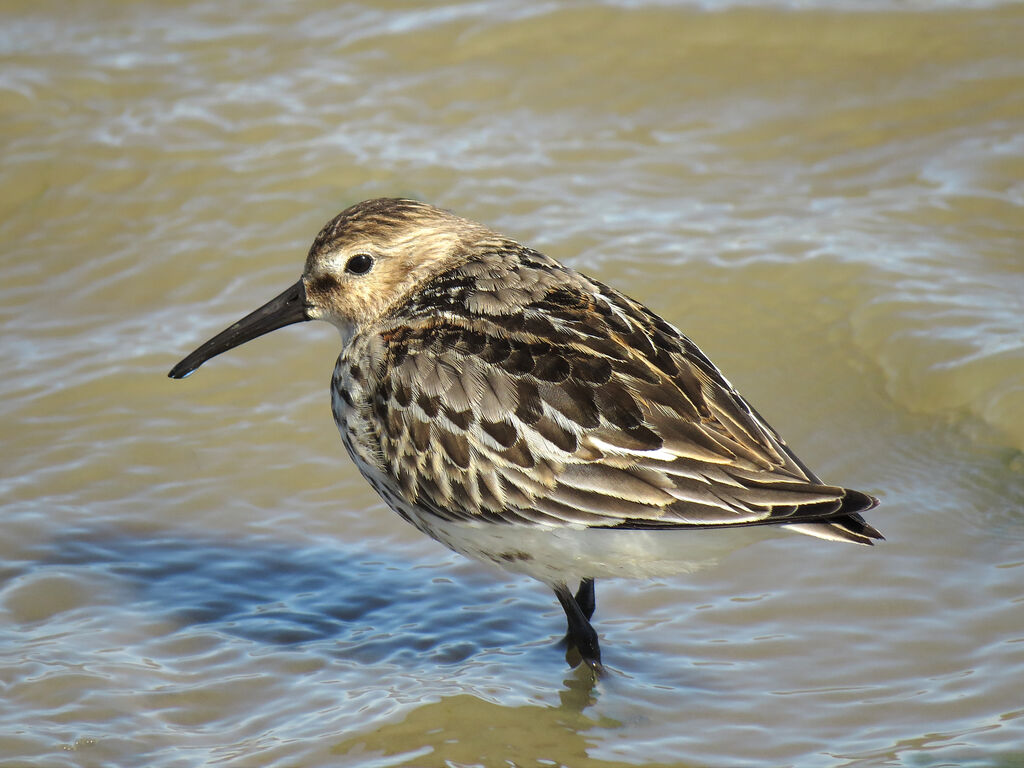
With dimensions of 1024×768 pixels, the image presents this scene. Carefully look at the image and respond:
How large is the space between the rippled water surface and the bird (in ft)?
2.82

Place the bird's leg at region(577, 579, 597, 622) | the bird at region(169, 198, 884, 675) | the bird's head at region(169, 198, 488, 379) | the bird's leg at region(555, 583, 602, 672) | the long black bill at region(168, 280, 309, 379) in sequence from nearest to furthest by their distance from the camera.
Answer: the bird at region(169, 198, 884, 675), the bird's leg at region(555, 583, 602, 672), the bird's leg at region(577, 579, 597, 622), the bird's head at region(169, 198, 488, 379), the long black bill at region(168, 280, 309, 379)

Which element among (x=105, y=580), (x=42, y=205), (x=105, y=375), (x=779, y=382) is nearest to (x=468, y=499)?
(x=105, y=580)

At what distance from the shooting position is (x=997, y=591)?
262 inches

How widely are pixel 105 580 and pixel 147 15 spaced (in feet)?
23.5

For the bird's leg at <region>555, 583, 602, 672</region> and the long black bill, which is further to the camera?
the long black bill

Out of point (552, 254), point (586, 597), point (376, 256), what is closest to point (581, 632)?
point (586, 597)

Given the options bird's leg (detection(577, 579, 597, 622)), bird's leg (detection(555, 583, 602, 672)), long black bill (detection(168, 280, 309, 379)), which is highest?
long black bill (detection(168, 280, 309, 379))

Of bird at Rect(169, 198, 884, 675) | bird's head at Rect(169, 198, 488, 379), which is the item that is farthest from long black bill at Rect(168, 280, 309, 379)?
bird at Rect(169, 198, 884, 675)

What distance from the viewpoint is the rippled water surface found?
6.16 m

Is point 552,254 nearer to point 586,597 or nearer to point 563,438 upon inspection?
point 586,597

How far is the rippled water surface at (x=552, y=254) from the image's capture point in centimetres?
616

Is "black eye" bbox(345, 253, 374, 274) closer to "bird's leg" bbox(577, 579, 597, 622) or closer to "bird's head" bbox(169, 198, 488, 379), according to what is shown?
"bird's head" bbox(169, 198, 488, 379)

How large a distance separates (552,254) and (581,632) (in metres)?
3.88

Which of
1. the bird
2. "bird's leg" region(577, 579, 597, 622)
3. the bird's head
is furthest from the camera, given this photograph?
the bird's head
